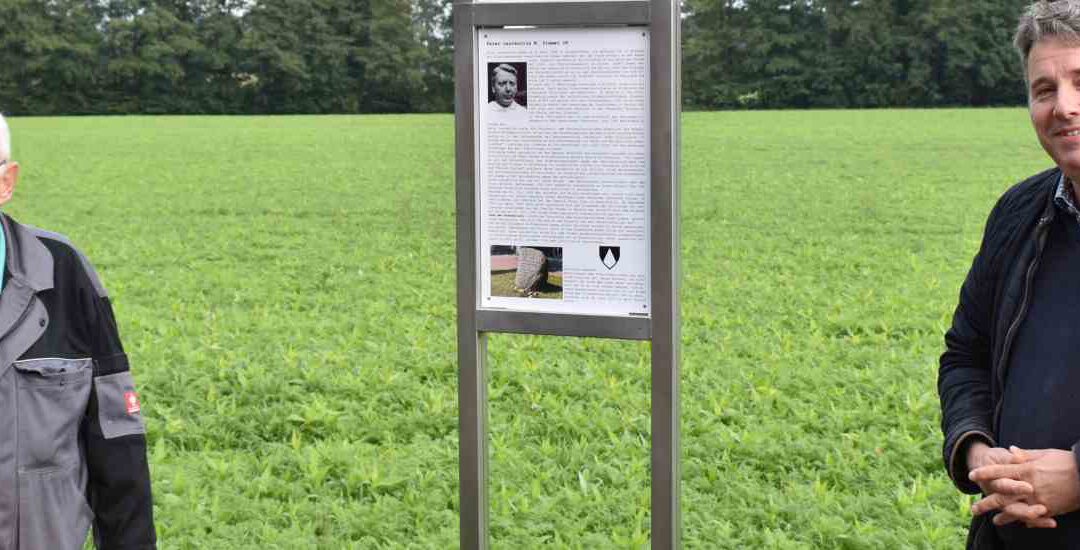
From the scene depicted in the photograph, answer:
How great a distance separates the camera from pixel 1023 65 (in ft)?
8.39

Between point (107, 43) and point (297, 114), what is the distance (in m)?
8.38

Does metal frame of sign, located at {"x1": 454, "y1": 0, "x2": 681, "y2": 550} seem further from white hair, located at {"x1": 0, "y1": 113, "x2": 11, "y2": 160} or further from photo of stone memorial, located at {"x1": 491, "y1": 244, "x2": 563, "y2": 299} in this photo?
white hair, located at {"x1": 0, "y1": 113, "x2": 11, "y2": 160}

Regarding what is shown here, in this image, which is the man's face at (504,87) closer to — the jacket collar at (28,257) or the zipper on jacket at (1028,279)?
the jacket collar at (28,257)

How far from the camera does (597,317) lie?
11.5 feet

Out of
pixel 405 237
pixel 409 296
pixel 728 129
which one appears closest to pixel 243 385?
pixel 409 296

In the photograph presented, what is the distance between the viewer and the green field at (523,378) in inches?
205

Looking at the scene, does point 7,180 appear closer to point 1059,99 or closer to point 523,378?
point 1059,99

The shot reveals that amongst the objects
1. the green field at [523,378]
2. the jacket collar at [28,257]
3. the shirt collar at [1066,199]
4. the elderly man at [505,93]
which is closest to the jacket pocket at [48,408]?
the jacket collar at [28,257]

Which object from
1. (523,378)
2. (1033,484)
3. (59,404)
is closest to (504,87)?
(59,404)

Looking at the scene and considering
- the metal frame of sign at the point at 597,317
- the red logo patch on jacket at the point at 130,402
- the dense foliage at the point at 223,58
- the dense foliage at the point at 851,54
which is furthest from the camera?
the dense foliage at the point at 223,58

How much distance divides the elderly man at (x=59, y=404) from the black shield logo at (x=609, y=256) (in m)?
1.31

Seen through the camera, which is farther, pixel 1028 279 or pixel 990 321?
pixel 990 321

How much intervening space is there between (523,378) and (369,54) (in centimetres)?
4378

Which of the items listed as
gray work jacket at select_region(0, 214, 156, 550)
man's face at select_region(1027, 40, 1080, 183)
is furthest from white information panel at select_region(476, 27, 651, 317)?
gray work jacket at select_region(0, 214, 156, 550)
